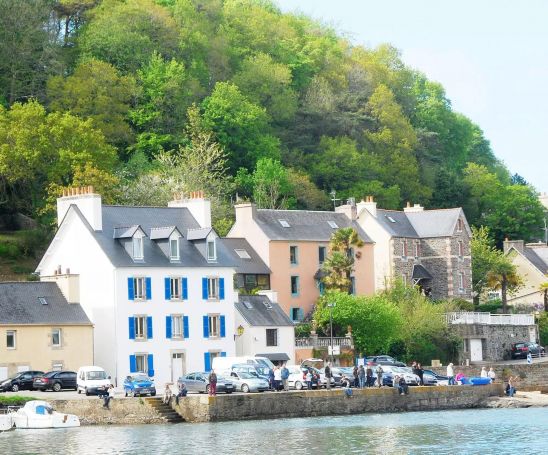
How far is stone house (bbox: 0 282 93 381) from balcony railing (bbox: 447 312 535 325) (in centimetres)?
3078

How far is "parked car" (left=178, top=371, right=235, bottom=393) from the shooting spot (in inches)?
2872

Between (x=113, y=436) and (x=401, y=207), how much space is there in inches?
2909

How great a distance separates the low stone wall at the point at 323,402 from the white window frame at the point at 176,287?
1425 centimetres

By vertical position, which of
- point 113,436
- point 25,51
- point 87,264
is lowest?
point 113,436

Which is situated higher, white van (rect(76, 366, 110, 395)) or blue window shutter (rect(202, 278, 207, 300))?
blue window shutter (rect(202, 278, 207, 300))

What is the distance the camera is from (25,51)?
380 feet

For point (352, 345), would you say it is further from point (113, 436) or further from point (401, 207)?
point (401, 207)

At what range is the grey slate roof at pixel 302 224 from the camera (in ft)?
334

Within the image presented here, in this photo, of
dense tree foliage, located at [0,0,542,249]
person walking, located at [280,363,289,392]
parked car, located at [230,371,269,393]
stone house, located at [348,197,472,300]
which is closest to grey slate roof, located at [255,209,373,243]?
stone house, located at [348,197,472,300]

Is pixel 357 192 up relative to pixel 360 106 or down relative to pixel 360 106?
down

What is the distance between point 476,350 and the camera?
4053 inches

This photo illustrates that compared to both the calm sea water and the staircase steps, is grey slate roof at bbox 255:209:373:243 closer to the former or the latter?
the calm sea water

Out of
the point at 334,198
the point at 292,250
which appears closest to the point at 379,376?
the point at 292,250

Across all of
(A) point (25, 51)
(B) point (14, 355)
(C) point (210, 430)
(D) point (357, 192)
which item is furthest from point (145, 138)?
(C) point (210, 430)
